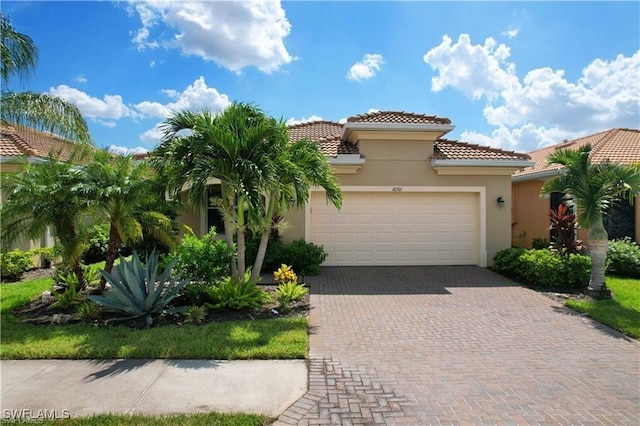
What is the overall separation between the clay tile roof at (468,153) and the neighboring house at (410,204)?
4cm

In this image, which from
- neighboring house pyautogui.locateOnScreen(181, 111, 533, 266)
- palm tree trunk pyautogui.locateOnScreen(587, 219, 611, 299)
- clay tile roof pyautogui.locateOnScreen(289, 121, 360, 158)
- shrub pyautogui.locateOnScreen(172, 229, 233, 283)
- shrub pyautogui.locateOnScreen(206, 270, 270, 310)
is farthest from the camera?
clay tile roof pyautogui.locateOnScreen(289, 121, 360, 158)

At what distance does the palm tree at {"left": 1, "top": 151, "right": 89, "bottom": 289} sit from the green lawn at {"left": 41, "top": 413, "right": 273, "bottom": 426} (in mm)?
4581

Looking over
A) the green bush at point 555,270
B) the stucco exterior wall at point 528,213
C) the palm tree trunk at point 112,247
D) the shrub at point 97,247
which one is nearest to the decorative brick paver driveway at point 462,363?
the green bush at point 555,270

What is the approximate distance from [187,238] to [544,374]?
7.28 metres

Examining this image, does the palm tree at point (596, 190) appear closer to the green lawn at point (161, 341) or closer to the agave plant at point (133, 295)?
the green lawn at point (161, 341)

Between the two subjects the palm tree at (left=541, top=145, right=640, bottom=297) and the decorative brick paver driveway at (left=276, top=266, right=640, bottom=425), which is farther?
the palm tree at (left=541, top=145, right=640, bottom=297)

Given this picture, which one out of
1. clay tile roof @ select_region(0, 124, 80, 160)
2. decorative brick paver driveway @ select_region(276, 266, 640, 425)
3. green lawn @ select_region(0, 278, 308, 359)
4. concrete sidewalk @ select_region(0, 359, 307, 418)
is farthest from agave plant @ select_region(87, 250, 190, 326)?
clay tile roof @ select_region(0, 124, 80, 160)

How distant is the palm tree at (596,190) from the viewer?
873 cm

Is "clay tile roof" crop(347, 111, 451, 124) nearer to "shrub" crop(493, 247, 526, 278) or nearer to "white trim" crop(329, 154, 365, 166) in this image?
"white trim" crop(329, 154, 365, 166)

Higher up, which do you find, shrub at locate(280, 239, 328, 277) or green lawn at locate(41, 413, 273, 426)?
shrub at locate(280, 239, 328, 277)

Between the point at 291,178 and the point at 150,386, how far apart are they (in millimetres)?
4523

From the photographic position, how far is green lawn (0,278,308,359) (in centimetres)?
541

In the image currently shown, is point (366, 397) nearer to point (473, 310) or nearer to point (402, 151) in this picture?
point (473, 310)

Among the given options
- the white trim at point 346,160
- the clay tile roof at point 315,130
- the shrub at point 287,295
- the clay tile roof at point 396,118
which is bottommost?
the shrub at point 287,295
